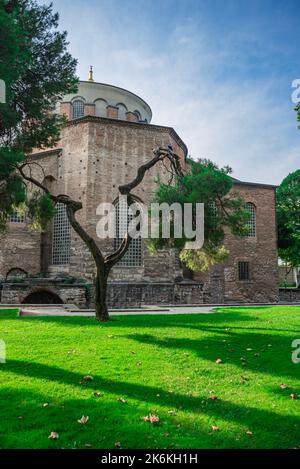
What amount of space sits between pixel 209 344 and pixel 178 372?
2258 mm

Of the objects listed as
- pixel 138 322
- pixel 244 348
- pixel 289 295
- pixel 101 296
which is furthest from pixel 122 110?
pixel 244 348

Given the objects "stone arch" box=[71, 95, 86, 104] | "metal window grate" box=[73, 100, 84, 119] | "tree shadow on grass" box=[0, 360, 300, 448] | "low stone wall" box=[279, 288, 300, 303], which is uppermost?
"stone arch" box=[71, 95, 86, 104]

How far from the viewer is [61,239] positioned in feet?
72.7

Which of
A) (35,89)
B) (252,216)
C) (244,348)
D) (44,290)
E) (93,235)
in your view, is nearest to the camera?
(244,348)

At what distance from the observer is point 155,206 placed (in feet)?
35.8

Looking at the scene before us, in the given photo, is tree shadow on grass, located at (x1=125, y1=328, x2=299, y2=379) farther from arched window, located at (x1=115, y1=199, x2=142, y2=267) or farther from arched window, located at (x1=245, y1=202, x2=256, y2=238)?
arched window, located at (x1=245, y1=202, x2=256, y2=238)

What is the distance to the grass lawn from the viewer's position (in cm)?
344

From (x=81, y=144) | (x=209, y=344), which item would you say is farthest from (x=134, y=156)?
(x=209, y=344)

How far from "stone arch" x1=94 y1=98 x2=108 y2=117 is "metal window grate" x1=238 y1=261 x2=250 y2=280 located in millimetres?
15055

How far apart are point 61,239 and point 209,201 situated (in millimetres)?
13319

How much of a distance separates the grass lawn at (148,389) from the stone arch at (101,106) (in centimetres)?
2207

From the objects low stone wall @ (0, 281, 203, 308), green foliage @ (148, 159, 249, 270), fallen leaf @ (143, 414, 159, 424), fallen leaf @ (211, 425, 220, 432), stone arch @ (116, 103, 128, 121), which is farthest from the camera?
stone arch @ (116, 103, 128, 121)

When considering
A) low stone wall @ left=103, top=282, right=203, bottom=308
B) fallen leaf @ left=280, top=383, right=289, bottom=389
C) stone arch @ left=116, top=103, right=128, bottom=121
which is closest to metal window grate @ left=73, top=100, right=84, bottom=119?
stone arch @ left=116, top=103, right=128, bottom=121

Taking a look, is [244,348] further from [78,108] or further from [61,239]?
[78,108]
